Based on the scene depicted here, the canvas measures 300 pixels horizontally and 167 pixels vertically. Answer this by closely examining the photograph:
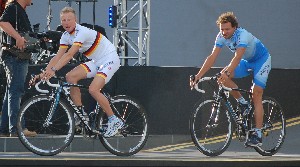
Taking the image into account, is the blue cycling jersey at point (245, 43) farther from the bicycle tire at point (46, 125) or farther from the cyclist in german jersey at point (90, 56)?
the bicycle tire at point (46, 125)

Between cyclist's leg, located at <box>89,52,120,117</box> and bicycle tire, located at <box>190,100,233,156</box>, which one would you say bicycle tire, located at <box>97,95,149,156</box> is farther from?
bicycle tire, located at <box>190,100,233,156</box>

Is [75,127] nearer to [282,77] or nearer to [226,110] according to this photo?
[226,110]

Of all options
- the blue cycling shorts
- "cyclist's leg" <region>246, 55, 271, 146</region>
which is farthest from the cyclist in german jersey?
"cyclist's leg" <region>246, 55, 271, 146</region>

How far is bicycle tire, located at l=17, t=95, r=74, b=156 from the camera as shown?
10305 millimetres

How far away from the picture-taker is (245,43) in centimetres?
1063

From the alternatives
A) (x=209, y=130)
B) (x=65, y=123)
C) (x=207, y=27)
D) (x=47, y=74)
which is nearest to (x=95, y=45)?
(x=47, y=74)

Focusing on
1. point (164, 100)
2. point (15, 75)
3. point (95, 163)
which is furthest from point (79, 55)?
point (95, 163)

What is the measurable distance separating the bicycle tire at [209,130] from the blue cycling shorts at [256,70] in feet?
1.62

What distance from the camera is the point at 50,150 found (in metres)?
10.3

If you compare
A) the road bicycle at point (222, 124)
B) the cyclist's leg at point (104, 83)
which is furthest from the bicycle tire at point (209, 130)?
the cyclist's leg at point (104, 83)

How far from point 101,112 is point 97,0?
16741mm

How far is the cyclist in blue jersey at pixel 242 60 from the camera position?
34.9 feet

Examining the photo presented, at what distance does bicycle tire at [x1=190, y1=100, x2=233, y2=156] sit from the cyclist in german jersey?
0.86m

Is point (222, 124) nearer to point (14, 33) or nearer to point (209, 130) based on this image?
point (209, 130)
